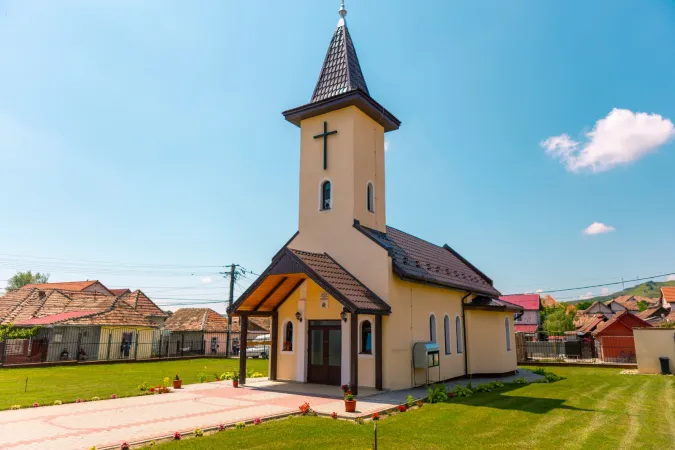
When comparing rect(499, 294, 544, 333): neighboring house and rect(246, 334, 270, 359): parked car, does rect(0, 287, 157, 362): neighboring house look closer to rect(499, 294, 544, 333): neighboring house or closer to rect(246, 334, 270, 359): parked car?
rect(246, 334, 270, 359): parked car

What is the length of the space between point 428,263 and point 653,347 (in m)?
14.1

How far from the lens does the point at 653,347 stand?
938 inches

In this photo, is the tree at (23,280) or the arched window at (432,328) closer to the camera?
the arched window at (432,328)

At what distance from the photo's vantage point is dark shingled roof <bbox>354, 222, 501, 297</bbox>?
55.5 feet

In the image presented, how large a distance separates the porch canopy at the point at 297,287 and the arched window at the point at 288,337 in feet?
1.51

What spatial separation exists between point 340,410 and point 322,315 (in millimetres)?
Result: 5900

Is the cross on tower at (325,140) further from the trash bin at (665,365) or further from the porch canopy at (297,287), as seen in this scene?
the trash bin at (665,365)

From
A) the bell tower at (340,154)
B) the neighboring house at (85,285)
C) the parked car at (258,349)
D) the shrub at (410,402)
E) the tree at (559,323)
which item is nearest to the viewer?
the shrub at (410,402)

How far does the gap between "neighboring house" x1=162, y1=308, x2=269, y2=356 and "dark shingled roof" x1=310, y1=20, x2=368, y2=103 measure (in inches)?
939

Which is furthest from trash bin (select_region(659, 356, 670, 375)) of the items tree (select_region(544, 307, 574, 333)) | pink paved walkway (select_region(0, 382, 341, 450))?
tree (select_region(544, 307, 574, 333))

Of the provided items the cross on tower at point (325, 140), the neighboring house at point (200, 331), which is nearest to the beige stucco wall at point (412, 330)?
the cross on tower at point (325, 140)

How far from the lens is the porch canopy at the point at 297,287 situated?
14.2 meters

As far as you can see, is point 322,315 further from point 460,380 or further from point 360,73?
point 360,73

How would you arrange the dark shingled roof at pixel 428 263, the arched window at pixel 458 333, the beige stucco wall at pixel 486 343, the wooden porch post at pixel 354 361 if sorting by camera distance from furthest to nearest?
1. the beige stucco wall at pixel 486 343
2. the arched window at pixel 458 333
3. the dark shingled roof at pixel 428 263
4. the wooden porch post at pixel 354 361
